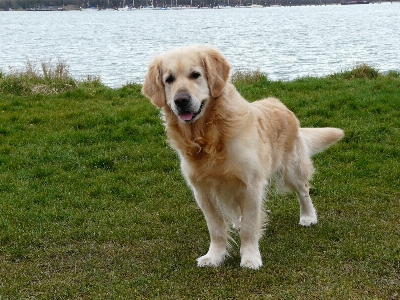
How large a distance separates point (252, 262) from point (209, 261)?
428 mm

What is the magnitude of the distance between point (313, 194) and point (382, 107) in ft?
13.2

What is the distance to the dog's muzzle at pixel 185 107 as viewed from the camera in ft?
14.5

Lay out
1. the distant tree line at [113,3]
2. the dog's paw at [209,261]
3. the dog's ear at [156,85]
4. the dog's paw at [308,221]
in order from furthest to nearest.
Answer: the distant tree line at [113,3] → the dog's paw at [308,221] → the dog's paw at [209,261] → the dog's ear at [156,85]

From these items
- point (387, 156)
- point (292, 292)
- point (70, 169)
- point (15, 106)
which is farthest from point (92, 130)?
point (292, 292)

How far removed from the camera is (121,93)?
12.7 m

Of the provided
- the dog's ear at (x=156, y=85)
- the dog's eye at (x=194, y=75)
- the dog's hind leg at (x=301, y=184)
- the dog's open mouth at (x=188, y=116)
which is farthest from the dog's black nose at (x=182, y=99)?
the dog's hind leg at (x=301, y=184)

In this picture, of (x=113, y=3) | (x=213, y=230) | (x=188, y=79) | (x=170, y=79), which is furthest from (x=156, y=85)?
(x=113, y=3)

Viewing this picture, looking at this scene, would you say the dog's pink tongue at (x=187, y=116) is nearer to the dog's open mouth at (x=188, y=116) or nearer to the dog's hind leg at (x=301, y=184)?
the dog's open mouth at (x=188, y=116)

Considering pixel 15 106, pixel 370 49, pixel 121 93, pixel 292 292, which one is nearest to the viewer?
pixel 292 292

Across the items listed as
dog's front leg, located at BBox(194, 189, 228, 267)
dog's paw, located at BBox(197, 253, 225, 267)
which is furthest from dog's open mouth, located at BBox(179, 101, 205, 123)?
dog's paw, located at BBox(197, 253, 225, 267)

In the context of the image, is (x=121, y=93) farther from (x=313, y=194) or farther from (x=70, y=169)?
(x=313, y=194)

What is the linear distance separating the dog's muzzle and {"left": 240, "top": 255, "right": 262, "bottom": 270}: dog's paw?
1.42 meters

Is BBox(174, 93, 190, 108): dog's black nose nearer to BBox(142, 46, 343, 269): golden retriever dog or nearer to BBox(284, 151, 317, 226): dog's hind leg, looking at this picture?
BBox(142, 46, 343, 269): golden retriever dog

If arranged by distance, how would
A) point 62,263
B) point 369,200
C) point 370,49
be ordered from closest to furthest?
point 62,263 < point 369,200 < point 370,49
